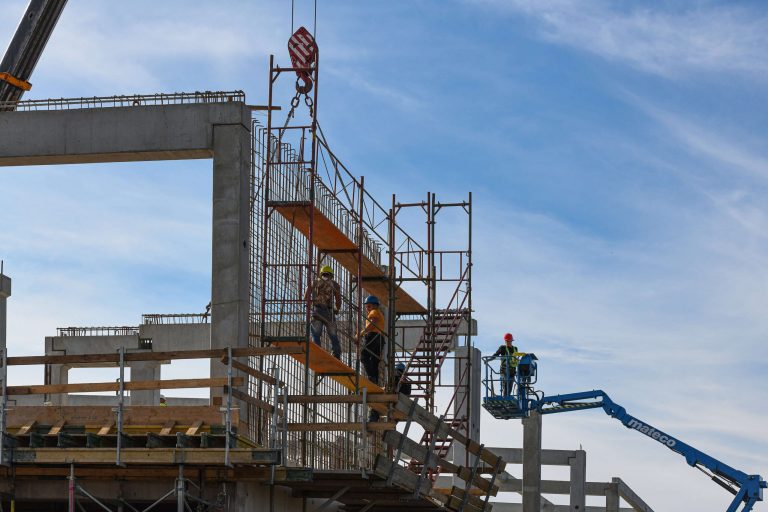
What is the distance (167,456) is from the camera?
1772 cm

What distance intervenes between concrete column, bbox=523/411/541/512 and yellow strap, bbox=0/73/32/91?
18269 millimetres

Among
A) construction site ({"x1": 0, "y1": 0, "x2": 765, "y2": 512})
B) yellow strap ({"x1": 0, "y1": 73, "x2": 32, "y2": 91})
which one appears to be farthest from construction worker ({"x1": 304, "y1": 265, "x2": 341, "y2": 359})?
yellow strap ({"x1": 0, "y1": 73, "x2": 32, "y2": 91})

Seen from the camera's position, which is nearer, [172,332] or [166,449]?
[166,449]

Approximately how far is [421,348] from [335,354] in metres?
8.25

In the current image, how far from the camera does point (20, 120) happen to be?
23.5 m

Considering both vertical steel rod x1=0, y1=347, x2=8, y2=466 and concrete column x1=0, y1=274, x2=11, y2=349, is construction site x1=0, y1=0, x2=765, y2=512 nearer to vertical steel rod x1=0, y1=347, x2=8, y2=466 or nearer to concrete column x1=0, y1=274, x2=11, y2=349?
vertical steel rod x1=0, y1=347, x2=8, y2=466

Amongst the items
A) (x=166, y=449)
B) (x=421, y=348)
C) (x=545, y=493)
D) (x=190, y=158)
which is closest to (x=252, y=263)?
(x=190, y=158)

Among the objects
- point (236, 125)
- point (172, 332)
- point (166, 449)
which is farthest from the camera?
point (172, 332)

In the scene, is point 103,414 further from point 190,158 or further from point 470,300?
point 470,300

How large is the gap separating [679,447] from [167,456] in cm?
2052

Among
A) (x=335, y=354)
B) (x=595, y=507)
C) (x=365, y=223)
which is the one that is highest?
(x=365, y=223)

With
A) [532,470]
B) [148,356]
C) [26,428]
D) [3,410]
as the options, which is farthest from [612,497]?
[3,410]

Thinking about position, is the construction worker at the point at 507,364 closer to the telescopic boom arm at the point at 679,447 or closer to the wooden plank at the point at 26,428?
the telescopic boom arm at the point at 679,447

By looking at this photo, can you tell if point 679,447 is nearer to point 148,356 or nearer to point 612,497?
point 612,497
